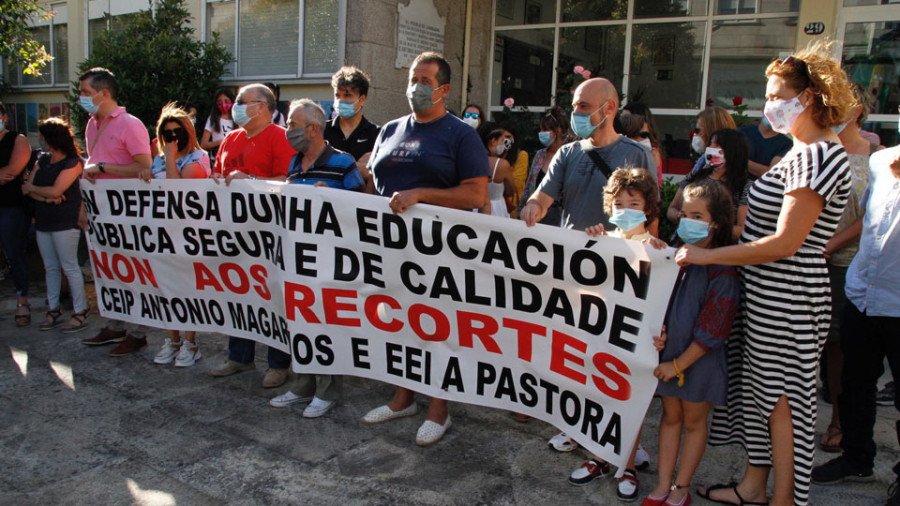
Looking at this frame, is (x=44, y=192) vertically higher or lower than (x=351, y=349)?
higher

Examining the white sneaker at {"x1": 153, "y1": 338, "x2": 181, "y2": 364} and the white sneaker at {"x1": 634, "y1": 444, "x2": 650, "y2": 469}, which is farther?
the white sneaker at {"x1": 153, "y1": 338, "x2": 181, "y2": 364}

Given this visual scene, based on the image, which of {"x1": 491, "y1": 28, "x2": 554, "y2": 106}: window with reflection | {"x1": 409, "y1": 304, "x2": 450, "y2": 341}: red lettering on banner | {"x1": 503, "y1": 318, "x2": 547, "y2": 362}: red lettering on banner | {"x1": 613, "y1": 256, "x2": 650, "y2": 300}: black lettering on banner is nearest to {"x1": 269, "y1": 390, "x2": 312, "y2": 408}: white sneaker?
{"x1": 409, "y1": 304, "x2": 450, "y2": 341}: red lettering on banner

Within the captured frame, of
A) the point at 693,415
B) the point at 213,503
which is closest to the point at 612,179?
the point at 693,415

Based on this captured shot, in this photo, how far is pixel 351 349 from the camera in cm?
396

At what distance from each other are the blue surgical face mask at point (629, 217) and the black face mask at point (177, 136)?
3.25 meters

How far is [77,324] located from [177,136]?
2165 millimetres

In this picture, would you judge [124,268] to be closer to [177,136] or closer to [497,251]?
[177,136]

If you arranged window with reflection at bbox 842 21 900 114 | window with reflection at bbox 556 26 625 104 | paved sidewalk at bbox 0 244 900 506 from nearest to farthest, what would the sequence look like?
paved sidewalk at bbox 0 244 900 506 → window with reflection at bbox 842 21 900 114 → window with reflection at bbox 556 26 625 104

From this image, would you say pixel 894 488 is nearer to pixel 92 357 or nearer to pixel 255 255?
pixel 255 255

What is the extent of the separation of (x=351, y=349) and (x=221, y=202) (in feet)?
4.54

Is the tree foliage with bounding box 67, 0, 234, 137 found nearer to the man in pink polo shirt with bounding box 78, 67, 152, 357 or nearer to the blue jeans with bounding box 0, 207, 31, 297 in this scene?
the blue jeans with bounding box 0, 207, 31, 297

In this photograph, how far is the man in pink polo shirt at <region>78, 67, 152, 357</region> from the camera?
522cm

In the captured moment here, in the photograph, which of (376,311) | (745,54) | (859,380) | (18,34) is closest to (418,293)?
(376,311)

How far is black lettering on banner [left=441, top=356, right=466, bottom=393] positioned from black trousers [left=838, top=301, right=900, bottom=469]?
1921 millimetres
